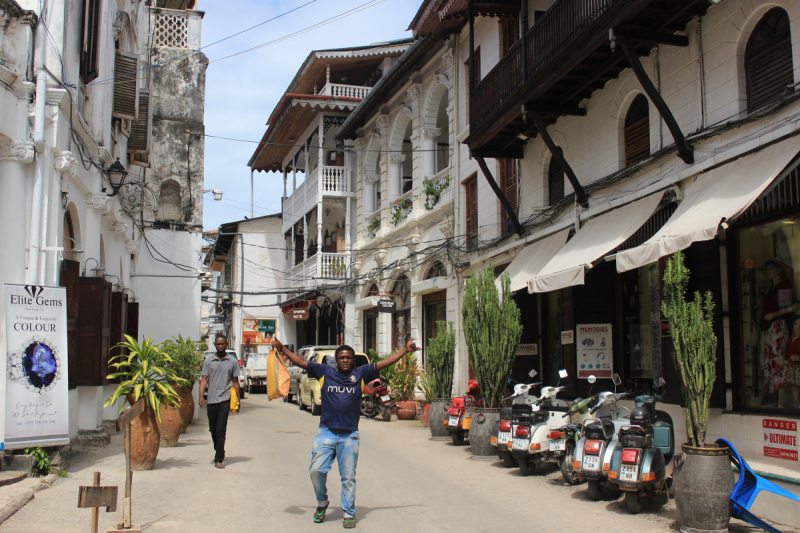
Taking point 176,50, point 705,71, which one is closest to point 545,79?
point 705,71

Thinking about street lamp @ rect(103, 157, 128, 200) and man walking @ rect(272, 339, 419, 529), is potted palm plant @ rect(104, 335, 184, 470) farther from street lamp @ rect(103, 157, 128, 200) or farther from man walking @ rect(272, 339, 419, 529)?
street lamp @ rect(103, 157, 128, 200)

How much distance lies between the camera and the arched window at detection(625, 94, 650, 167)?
11.2 m

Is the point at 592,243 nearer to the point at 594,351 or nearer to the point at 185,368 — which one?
the point at 594,351

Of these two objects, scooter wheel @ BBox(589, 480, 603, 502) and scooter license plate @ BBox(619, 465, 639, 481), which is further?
scooter wheel @ BBox(589, 480, 603, 502)

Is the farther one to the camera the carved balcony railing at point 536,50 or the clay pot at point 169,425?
the clay pot at point 169,425

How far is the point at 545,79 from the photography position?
11.8 meters

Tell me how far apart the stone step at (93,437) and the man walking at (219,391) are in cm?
248

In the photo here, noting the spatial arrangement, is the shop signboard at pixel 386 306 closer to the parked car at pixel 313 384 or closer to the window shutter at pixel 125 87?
the parked car at pixel 313 384

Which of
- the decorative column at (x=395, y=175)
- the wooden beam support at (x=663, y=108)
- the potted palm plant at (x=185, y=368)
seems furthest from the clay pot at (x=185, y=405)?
the decorative column at (x=395, y=175)

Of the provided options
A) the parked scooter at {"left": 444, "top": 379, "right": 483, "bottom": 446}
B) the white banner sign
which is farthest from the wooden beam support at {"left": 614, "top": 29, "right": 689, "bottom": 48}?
the white banner sign

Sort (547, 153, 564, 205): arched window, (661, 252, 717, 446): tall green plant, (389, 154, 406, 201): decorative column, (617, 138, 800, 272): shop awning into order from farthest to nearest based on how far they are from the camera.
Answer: (389, 154, 406, 201): decorative column < (547, 153, 564, 205): arched window < (617, 138, 800, 272): shop awning < (661, 252, 717, 446): tall green plant

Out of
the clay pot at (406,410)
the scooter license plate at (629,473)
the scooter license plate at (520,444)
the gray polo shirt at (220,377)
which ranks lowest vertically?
the clay pot at (406,410)

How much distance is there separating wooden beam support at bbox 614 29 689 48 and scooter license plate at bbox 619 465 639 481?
5.96 meters

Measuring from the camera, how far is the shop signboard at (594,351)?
1240 centimetres
